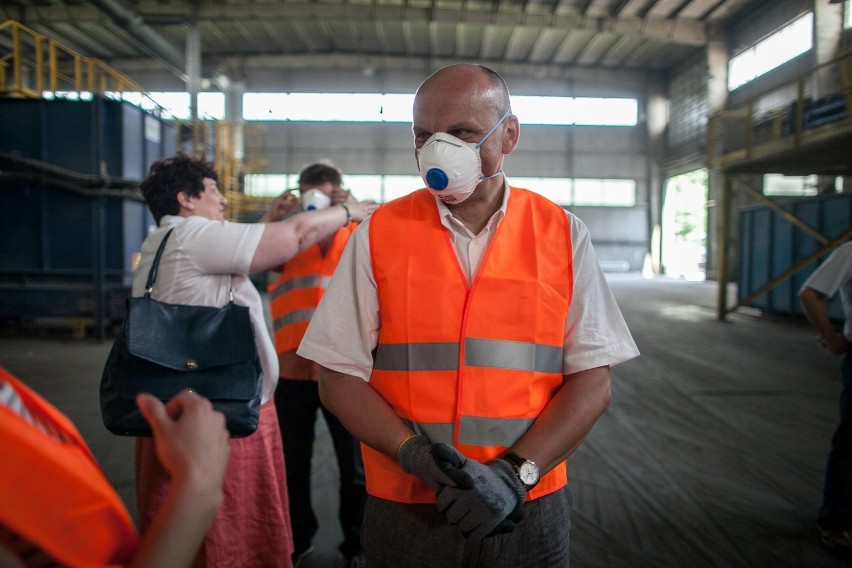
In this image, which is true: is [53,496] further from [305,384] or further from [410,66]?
[410,66]

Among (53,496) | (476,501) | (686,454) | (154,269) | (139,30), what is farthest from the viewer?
(139,30)

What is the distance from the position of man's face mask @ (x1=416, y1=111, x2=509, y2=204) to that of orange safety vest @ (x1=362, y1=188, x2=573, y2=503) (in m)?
0.15

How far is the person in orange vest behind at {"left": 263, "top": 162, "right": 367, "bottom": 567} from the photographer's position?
104 inches

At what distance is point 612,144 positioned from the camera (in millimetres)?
24578

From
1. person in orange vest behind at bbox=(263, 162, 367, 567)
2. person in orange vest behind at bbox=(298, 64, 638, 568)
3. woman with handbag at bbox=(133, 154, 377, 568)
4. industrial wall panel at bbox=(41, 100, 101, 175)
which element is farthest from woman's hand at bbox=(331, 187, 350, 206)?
industrial wall panel at bbox=(41, 100, 101, 175)

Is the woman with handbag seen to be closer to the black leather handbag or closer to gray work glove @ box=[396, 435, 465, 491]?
the black leather handbag

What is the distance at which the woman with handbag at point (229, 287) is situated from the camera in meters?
1.98

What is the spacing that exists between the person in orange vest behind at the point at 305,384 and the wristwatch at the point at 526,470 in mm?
1447

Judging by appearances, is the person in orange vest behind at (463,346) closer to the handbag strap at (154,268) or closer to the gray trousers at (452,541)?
the gray trousers at (452,541)

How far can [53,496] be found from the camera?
63cm

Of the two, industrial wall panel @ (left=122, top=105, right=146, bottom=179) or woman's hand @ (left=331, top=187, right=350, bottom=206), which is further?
industrial wall panel @ (left=122, top=105, right=146, bottom=179)

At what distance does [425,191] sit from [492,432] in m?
0.72

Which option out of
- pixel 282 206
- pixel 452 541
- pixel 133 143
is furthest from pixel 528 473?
pixel 133 143

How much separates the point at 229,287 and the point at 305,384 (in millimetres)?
768
